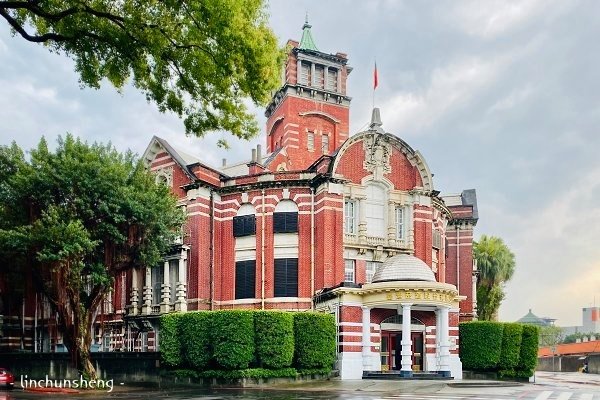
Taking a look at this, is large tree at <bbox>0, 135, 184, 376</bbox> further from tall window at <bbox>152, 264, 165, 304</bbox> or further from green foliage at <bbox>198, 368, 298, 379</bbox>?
tall window at <bbox>152, 264, 165, 304</bbox>

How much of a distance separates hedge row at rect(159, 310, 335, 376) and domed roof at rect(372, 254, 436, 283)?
4576mm

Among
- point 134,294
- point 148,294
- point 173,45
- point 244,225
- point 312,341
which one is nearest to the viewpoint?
point 173,45

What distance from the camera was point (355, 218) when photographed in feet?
142

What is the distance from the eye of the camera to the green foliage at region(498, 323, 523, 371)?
4175 centimetres

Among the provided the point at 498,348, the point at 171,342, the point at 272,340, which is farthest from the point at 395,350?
the point at 171,342

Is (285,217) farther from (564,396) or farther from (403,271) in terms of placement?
(564,396)

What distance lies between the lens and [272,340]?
3422 centimetres

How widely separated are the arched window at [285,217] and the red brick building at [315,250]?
0.21 ft

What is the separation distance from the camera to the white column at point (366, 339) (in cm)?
3766

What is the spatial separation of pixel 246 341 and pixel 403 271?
1020 centimetres

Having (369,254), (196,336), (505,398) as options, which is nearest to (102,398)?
(196,336)

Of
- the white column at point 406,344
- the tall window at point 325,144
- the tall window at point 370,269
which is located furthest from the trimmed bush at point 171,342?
the tall window at point 325,144

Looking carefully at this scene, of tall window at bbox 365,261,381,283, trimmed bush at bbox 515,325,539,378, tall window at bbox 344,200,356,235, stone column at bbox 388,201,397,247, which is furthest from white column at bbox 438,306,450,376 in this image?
tall window at bbox 344,200,356,235

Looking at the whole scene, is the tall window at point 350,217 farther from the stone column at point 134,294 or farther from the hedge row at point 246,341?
the stone column at point 134,294
